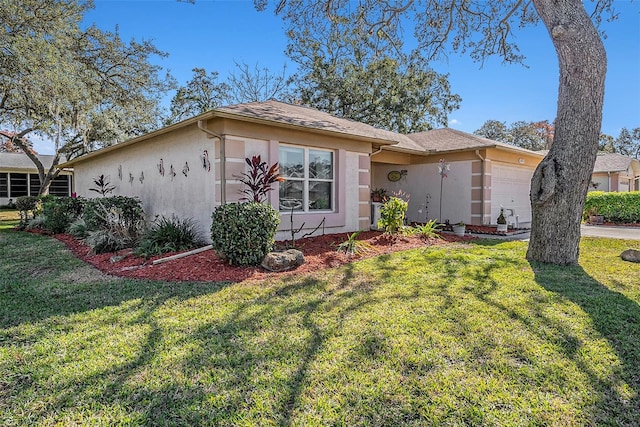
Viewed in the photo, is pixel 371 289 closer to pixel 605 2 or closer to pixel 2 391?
pixel 2 391

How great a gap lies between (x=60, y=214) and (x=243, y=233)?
9.14 metres

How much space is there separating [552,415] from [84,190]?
60.0 ft

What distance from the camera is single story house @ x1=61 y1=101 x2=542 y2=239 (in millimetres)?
7434

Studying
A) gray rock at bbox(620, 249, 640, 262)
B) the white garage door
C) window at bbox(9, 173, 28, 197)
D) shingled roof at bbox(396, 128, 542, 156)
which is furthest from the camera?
window at bbox(9, 173, 28, 197)

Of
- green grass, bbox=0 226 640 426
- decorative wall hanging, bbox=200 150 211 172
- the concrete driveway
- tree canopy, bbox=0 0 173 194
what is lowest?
green grass, bbox=0 226 640 426

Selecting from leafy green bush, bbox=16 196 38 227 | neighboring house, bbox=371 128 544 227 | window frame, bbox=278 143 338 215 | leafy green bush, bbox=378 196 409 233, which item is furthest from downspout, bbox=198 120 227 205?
leafy green bush, bbox=16 196 38 227

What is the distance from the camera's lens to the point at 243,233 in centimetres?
596

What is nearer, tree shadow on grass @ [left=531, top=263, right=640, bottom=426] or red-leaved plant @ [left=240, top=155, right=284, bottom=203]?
tree shadow on grass @ [left=531, top=263, right=640, bottom=426]

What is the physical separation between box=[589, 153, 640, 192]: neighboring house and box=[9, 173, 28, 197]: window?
36097mm

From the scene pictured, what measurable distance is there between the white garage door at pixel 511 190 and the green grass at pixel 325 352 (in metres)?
7.70

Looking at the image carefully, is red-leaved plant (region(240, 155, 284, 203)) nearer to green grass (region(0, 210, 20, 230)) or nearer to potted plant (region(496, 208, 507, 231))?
potted plant (region(496, 208, 507, 231))

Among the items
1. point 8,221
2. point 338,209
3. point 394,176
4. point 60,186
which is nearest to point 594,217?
point 394,176

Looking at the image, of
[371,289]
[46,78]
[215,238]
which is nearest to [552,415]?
[371,289]

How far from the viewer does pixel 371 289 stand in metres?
4.85
